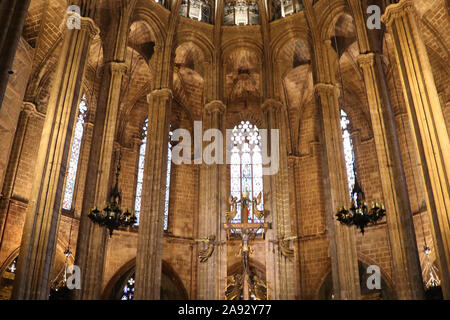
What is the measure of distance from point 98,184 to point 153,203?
2026mm

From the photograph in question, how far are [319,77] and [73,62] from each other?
9678 mm

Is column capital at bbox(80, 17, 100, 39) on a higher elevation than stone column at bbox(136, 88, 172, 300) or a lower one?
higher

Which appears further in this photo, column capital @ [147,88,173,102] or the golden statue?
column capital @ [147,88,173,102]

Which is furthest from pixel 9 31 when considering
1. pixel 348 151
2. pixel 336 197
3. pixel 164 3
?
pixel 348 151

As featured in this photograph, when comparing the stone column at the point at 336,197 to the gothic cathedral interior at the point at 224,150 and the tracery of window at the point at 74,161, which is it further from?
the tracery of window at the point at 74,161

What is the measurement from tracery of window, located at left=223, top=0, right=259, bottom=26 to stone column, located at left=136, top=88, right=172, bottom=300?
6.00 meters

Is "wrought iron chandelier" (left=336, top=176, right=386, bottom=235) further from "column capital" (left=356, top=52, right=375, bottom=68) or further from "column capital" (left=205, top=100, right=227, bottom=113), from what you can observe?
"column capital" (left=205, top=100, right=227, bottom=113)

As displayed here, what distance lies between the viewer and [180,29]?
21000 millimetres

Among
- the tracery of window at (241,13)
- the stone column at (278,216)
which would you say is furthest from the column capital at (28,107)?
the stone column at (278,216)

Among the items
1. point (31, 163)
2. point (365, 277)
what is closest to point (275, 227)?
point (365, 277)

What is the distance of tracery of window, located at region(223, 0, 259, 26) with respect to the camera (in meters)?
22.3

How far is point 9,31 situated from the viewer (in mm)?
10250
